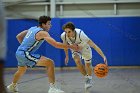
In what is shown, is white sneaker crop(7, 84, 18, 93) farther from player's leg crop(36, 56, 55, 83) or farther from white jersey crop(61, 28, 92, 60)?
white jersey crop(61, 28, 92, 60)

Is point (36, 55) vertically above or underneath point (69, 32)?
underneath

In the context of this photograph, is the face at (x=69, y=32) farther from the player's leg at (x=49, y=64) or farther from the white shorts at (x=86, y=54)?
the player's leg at (x=49, y=64)

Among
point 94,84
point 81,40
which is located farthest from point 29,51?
point 94,84

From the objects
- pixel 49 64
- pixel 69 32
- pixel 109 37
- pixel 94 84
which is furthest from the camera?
pixel 109 37

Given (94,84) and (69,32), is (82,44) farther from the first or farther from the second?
(94,84)

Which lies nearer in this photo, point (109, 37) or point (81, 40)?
point (81, 40)

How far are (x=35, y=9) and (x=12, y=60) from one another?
1880mm

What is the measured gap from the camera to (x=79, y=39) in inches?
249

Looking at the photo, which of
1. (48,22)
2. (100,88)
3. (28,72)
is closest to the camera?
(48,22)

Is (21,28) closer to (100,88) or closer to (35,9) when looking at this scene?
(35,9)

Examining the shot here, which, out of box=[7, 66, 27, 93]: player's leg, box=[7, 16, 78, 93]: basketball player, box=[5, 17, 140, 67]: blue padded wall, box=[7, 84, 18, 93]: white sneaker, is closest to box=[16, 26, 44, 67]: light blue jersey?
box=[7, 16, 78, 93]: basketball player

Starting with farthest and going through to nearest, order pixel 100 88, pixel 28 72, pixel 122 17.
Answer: pixel 122 17 < pixel 28 72 < pixel 100 88

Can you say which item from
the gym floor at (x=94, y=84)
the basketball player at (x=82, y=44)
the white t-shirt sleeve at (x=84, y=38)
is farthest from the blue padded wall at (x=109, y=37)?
the white t-shirt sleeve at (x=84, y=38)

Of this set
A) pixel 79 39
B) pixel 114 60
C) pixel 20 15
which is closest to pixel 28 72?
pixel 20 15
